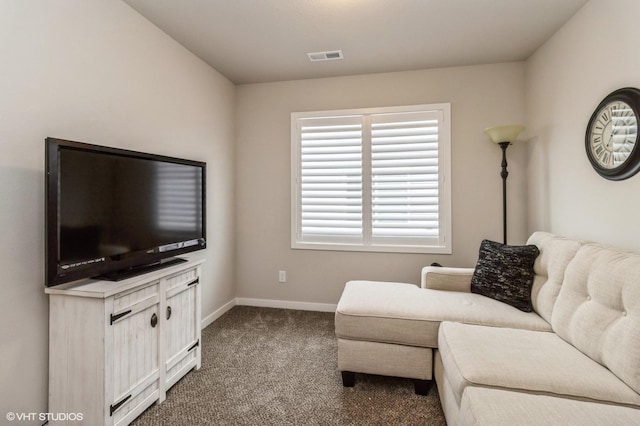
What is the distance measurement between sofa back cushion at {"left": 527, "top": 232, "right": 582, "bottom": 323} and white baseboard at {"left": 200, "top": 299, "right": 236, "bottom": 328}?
2.79 meters

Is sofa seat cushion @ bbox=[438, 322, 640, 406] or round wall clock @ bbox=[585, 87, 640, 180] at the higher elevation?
round wall clock @ bbox=[585, 87, 640, 180]

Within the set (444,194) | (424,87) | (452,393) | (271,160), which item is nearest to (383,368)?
(452,393)

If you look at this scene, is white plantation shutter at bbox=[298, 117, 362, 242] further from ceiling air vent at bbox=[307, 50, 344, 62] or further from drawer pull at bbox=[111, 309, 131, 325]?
drawer pull at bbox=[111, 309, 131, 325]

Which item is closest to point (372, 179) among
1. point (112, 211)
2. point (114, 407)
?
point (112, 211)

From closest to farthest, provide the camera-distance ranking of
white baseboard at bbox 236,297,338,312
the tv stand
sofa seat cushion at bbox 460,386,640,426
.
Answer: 1. sofa seat cushion at bbox 460,386,640,426
2. the tv stand
3. white baseboard at bbox 236,297,338,312

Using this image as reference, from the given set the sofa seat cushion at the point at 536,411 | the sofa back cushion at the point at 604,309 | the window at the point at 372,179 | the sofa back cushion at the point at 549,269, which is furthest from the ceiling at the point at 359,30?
the sofa seat cushion at the point at 536,411

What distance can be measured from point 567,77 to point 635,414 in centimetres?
234

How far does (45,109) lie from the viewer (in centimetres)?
163

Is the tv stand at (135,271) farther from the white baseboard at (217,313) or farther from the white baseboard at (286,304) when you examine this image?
the white baseboard at (286,304)

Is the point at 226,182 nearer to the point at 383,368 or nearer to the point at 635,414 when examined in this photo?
the point at 383,368

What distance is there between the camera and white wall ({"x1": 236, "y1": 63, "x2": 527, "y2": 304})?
10.0ft

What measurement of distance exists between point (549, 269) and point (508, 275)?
0.82ft

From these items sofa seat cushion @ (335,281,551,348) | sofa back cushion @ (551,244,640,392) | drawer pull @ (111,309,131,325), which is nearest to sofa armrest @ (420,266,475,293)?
sofa seat cushion @ (335,281,551,348)

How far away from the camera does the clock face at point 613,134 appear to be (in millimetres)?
1779
